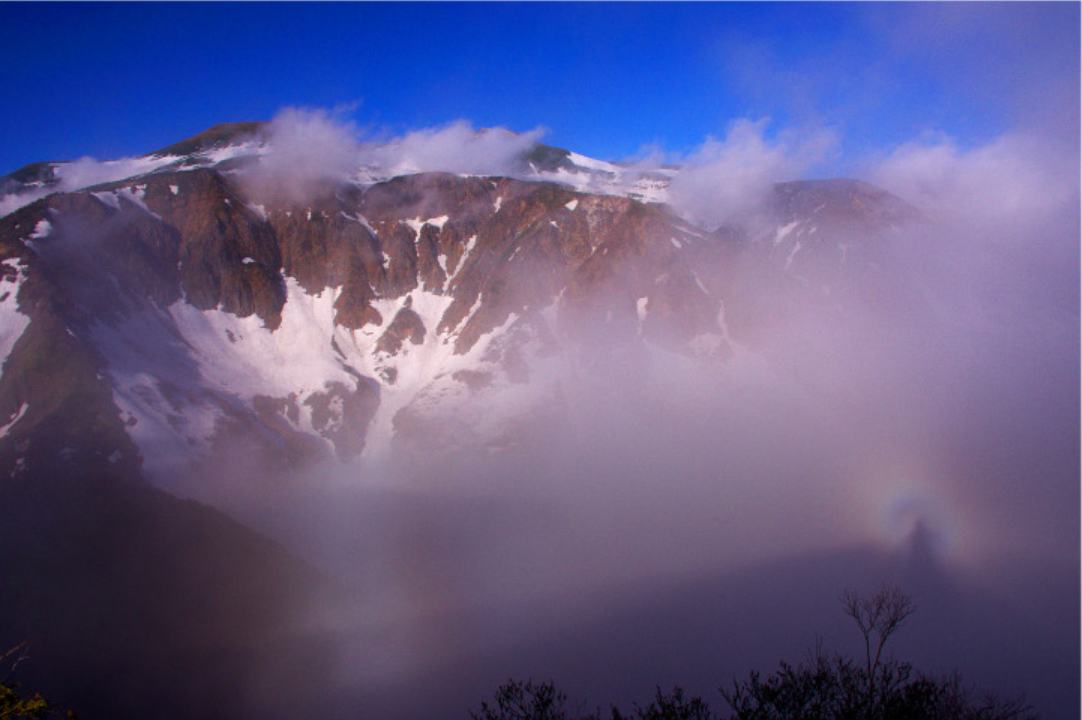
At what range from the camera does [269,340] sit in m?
72.6

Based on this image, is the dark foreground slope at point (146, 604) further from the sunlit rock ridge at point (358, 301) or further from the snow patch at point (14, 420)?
the snow patch at point (14, 420)

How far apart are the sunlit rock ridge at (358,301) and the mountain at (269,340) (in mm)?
287

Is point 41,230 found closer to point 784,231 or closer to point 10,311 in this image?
point 10,311

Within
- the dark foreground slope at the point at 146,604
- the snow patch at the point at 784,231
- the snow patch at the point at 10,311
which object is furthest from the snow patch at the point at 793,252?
the snow patch at the point at 10,311

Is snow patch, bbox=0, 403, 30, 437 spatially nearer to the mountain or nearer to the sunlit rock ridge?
the sunlit rock ridge

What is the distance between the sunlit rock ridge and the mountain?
0.29 metres

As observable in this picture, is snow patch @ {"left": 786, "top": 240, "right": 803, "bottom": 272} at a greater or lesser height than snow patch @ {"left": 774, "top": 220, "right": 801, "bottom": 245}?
lesser

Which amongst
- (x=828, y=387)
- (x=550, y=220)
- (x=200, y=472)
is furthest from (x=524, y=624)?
(x=550, y=220)

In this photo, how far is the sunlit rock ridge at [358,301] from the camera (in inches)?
2094

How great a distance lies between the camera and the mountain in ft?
121

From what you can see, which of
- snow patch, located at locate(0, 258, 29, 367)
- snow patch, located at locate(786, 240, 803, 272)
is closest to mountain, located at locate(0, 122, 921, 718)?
snow patch, located at locate(0, 258, 29, 367)

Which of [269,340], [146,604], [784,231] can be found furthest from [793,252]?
[146,604]

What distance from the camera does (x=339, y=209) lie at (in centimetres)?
8462

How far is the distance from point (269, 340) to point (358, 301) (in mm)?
11799
